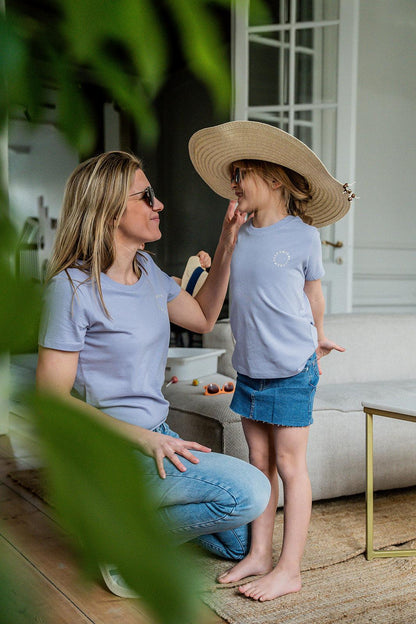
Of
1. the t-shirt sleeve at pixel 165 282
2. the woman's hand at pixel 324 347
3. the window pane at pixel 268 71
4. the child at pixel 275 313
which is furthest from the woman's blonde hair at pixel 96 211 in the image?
the window pane at pixel 268 71

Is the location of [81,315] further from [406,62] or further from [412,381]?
[406,62]

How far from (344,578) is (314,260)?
84 centimetres

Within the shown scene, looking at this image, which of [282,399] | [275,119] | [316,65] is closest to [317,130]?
[275,119]

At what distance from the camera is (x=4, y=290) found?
14cm

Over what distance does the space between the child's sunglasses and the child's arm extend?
1.25 feet

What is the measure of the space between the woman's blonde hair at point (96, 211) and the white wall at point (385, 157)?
360cm

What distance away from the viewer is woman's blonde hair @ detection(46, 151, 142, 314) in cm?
144

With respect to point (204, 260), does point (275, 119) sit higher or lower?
higher

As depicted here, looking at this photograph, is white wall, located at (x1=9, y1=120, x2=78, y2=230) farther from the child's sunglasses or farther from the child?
the child's sunglasses

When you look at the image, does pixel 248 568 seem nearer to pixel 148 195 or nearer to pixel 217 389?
pixel 217 389

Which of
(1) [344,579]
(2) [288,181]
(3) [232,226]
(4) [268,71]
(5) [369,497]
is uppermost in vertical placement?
(4) [268,71]

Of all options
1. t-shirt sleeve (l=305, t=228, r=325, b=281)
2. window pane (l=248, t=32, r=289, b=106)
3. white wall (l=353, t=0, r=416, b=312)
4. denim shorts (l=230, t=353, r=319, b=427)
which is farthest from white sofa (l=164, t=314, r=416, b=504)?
white wall (l=353, t=0, r=416, b=312)

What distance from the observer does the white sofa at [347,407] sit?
207 cm

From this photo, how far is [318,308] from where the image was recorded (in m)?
1.86
